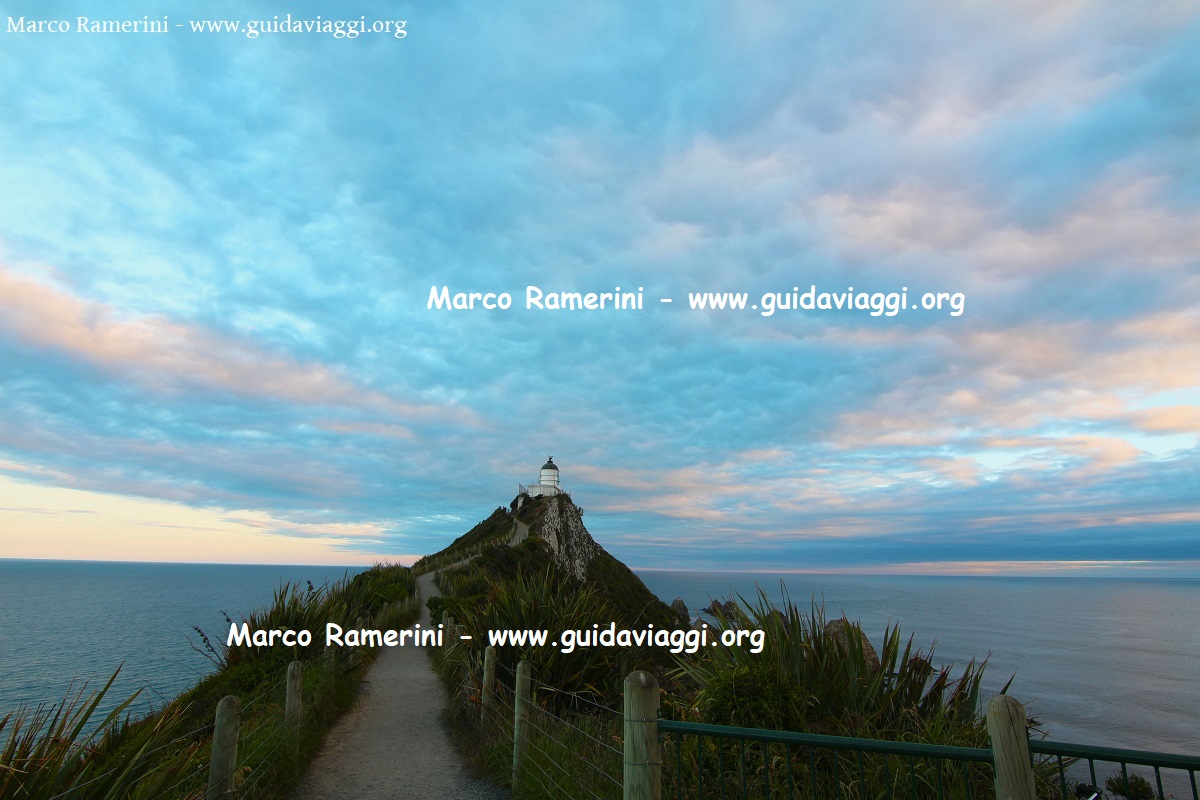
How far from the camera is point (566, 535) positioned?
5584 cm

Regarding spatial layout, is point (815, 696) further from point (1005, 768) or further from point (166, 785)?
point (166, 785)

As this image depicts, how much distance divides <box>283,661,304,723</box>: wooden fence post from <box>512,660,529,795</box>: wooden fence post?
8.95 feet

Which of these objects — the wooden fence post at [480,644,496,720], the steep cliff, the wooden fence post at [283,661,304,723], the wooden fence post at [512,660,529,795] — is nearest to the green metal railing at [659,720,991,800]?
the wooden fence post at [512,660,529,795]

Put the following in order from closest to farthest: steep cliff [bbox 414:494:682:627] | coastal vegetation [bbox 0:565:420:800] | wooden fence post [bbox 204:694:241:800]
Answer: coastal vegetation [bbox 0:565:420:800]
wooden fence post [bbox 204:694:241:800]
steep cliff [bbox 414:494:682:627]

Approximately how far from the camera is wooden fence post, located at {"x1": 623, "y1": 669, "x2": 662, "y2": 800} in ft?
12.1

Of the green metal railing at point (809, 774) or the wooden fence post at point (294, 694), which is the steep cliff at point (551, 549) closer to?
the wooden fence post at point (294, 694)

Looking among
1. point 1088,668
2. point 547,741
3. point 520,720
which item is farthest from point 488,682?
point 1088,668

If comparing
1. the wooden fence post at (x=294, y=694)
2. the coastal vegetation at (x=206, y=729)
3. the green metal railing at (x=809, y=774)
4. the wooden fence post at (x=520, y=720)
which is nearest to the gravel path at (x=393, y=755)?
the coastal vegetation at (x=206, y=729)

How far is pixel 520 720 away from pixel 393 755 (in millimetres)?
2232

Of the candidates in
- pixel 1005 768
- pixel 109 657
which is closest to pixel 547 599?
pixel 1005 768

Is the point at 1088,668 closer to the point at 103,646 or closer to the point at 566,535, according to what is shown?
the point at 566,535

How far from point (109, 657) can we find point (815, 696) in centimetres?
4827

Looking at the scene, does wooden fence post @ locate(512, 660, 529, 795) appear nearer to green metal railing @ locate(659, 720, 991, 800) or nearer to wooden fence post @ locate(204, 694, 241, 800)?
green metal railing @ locate(659, 720, 991, 800)

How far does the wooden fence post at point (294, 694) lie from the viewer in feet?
25.7
